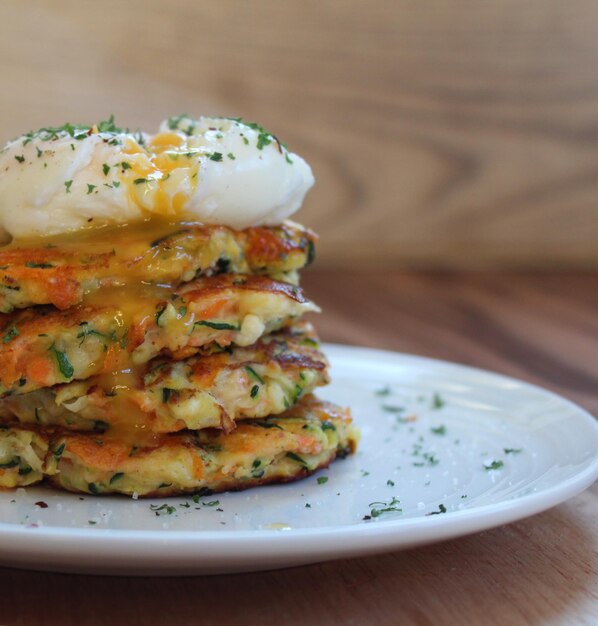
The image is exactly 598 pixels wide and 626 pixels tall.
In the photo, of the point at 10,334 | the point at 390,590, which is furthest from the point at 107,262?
the point at 390,590

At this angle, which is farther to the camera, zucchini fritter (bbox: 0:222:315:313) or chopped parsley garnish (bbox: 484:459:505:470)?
chopped parsley garnish (bbox: 484:459:505:470)

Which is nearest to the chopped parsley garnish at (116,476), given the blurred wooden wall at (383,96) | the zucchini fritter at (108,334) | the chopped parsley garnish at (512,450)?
the zucchini fritter at (108,334)

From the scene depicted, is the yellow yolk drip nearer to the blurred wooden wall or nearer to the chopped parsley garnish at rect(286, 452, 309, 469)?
the chopped parsley garnish at rect(286, 452, 309, 469)

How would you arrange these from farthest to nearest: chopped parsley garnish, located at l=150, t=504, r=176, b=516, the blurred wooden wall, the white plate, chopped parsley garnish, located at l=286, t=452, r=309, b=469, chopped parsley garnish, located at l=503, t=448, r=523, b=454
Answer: the blurred wooden wall
chopped parsley garnish, located at l=503, t=448, r=523, b=454
chopped parsley garnish, located at l=286, t=452, r=309, b=469
chopped parsley garnish, located at l=150, t=504, r=176, b=516
the white plate

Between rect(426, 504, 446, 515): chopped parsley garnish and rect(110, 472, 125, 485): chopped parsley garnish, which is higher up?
rect(426, 504, 446, 515): chopped parsley garnish

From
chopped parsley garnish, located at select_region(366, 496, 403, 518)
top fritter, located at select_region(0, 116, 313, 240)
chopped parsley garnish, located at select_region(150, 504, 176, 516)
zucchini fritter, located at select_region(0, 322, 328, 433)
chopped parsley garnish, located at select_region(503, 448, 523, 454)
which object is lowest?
chopped parsley garnish, located at select_region(503, 448, 523, 454)

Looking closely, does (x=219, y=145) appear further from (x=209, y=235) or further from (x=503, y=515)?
(x=503, y=515)

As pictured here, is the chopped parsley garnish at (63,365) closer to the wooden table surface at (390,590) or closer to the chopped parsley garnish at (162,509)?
the chopped parsley garnish at (162,509)

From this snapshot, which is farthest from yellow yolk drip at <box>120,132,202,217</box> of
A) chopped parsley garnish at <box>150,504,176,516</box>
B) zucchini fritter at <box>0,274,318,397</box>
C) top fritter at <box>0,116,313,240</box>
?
chopped parsley garnish at <box>150,504,176,516</box>
